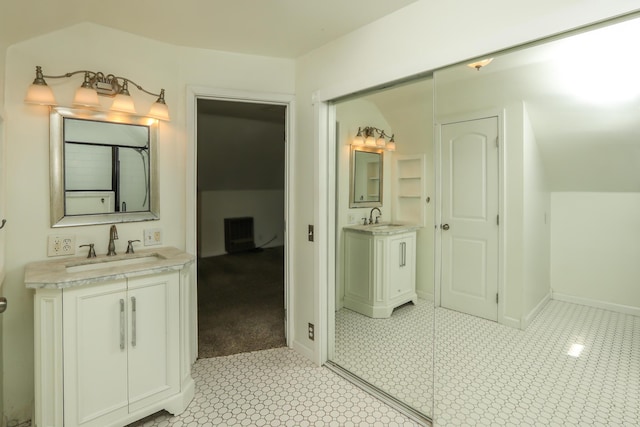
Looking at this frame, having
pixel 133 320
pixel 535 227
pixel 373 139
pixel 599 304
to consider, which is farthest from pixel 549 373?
pixel 133 320

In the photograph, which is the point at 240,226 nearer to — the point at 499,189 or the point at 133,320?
the point at 133,320

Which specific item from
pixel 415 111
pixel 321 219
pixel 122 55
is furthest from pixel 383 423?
pixel 122 55

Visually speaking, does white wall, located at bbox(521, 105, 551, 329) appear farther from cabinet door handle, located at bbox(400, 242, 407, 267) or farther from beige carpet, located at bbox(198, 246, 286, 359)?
beige carpet, located at bbox(198, 246, 286, 359)

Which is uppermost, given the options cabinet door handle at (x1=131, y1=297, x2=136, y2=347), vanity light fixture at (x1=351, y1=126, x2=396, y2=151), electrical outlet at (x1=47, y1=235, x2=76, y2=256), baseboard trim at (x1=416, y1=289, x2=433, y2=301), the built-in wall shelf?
vanity light fixture at (x1=351, y1=126, x2=396, y2=151)

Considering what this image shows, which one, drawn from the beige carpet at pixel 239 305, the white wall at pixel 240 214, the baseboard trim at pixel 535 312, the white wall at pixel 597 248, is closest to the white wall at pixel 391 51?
the beige carpet at pixel 239 305

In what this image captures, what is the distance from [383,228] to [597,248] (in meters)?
1.43

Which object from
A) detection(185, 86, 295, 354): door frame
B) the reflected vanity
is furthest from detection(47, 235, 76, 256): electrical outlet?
the reflected vanity

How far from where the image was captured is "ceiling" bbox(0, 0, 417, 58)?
62.9 inches

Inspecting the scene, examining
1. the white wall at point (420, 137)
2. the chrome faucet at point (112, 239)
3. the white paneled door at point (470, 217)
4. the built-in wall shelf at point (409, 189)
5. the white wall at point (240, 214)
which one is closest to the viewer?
the chrome faucet at point (112, 239)

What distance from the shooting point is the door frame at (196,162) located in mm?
2307

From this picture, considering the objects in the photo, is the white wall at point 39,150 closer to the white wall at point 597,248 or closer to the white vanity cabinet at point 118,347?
the white vanity cabinet at point 118,347

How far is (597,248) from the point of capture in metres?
1.83

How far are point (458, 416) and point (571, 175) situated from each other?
1527mm

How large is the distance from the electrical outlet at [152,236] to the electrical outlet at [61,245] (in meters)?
0.38
